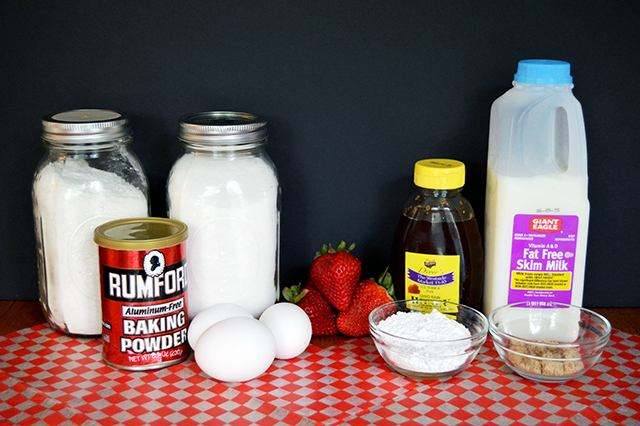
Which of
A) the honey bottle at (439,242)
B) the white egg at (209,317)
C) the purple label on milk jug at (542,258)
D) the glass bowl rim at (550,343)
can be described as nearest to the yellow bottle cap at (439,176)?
the honey bottle at (439,242)

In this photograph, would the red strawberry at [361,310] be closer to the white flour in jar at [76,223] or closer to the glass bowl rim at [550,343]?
the glass bowl rim at [550,343]

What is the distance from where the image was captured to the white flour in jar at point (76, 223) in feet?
3.47

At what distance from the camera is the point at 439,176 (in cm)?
108

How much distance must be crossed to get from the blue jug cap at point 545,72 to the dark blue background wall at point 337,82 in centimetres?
12

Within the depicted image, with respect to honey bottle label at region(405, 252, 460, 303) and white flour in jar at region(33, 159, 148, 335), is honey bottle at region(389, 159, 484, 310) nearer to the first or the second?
honey bottle label at region(405, 252, 460, 303)

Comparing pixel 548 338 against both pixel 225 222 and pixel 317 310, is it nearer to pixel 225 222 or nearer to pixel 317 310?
pixel 317 310

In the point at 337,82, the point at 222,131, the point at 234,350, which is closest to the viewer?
the point at 234,350

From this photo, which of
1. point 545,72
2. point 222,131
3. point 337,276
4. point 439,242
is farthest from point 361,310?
point 545,72

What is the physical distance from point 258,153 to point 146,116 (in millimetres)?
266

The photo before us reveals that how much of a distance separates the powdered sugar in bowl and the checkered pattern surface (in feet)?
0.08

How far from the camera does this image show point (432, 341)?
963 mm

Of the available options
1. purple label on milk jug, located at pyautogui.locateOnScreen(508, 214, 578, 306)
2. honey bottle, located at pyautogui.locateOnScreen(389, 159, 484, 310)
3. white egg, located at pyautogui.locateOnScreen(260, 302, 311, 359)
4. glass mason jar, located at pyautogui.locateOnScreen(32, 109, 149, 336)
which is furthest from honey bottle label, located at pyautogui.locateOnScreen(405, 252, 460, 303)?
glass mason jar, located at pyautogui.locateOnScreen(32, 109, 149, 336)

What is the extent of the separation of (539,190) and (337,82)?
1.36 ft

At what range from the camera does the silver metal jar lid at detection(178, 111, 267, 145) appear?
1.04m
